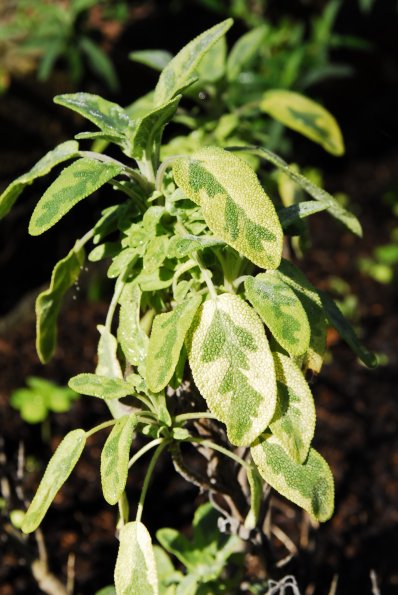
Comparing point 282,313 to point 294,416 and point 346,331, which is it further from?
point 346,331

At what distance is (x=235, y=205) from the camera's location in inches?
37.0

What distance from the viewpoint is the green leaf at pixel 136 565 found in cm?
100

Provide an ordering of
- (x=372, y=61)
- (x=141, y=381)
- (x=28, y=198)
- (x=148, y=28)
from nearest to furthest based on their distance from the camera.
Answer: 1. (x=141, y=381)
2. (x=28, y=198)
3. (x=148, y=28)
4. (x=372, y=61)

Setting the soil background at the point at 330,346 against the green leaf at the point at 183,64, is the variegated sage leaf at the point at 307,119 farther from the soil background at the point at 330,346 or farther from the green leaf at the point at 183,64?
the soil background at the point at 330,346

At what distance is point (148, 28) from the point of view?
355cm

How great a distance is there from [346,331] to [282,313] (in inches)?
10.7

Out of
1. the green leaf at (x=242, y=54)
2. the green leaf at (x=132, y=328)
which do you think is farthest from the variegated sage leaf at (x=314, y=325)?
the green leaf at (x=242, y=54)

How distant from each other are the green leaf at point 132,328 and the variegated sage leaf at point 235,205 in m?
0.20

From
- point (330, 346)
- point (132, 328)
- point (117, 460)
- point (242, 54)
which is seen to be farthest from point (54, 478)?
point (330, 346)

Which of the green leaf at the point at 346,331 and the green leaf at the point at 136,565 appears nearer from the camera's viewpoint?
the green leaf at the point at 136,565

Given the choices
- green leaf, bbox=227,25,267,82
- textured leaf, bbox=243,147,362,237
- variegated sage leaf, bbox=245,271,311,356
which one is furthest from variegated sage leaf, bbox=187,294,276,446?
green leaf, bbox=227,25,267,82

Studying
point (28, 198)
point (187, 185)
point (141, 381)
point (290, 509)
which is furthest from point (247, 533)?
point (28, 198)

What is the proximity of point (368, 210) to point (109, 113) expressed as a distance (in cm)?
289

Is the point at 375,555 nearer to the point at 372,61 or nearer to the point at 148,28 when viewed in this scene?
the point at 148,28
